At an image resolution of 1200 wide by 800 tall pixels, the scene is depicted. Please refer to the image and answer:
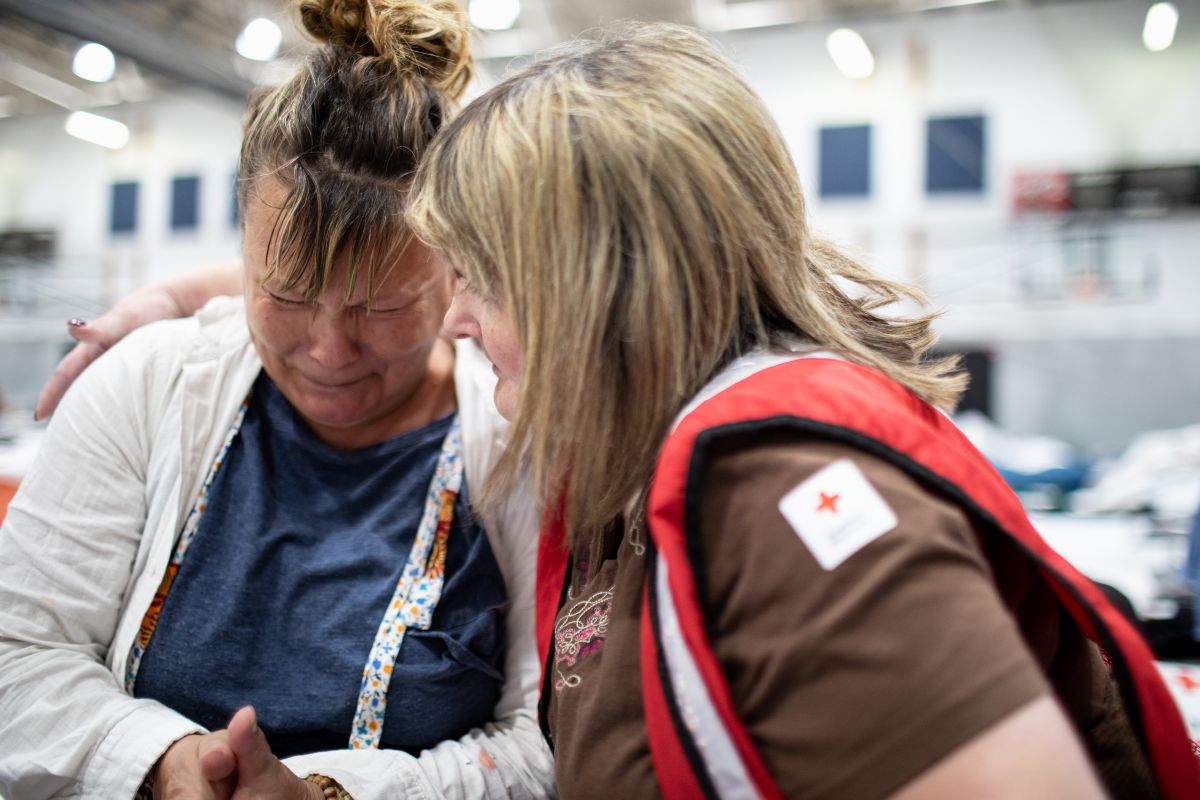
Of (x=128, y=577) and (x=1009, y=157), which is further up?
(x=1009, y=157)

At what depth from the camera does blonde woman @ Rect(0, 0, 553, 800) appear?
122 cm

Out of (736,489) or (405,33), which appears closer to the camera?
(736,489)

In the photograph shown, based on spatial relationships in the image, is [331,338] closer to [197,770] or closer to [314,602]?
[314,602]

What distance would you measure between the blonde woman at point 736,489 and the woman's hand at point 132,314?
0.74 metres

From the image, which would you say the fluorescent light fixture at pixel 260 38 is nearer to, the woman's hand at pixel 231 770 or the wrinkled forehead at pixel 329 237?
the wrinkled forehead at pixel 329 237

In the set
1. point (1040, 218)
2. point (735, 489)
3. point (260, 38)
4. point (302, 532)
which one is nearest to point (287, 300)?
point (302, 532)

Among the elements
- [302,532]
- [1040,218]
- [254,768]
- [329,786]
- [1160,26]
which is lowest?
[1040,218]

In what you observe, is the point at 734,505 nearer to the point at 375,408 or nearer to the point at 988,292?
the point at 375,408

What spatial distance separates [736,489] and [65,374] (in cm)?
128

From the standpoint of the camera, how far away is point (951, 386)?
0.99 meters

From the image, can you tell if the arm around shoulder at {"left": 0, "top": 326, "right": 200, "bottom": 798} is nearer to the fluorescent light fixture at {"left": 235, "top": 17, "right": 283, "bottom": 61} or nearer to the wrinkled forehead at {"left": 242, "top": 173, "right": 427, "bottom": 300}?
the wrinkled forehead at {"left": 242, "top": 173, "right": 427, "bottom": 300}

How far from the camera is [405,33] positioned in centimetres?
134

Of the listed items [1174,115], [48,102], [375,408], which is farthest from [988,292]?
[48,102]

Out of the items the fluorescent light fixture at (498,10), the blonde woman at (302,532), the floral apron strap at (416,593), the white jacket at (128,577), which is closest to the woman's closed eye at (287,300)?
the blonde woman at (302,532)
